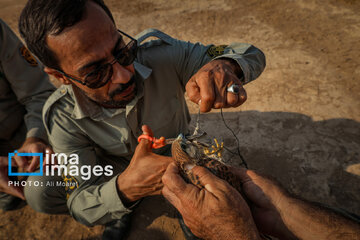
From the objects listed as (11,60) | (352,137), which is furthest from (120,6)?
(352,137)

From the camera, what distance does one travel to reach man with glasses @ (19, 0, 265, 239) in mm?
1698

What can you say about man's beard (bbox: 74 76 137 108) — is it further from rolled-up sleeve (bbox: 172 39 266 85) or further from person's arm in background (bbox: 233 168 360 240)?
person's arm in background (bbox: 233 168 360 240)

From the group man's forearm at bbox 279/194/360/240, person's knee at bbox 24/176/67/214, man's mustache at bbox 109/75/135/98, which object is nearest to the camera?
man's forearm at bbox 279/194/360/240

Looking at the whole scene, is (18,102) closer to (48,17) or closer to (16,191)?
(16,191)

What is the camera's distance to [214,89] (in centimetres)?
169

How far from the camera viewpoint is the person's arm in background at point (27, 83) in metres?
2.73

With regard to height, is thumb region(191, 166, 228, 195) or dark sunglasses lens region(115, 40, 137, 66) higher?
dark sunglasses lens region(115, 40, 137, 66)

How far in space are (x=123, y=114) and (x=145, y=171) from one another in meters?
0.75

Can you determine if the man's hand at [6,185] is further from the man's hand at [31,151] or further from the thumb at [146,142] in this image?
the thumb at [146,142]

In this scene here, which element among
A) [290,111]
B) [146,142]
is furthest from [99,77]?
[290,111]

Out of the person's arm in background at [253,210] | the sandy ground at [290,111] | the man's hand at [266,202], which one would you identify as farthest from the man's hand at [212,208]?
the sandy ground at [290,111]

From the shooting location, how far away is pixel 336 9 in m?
5.02

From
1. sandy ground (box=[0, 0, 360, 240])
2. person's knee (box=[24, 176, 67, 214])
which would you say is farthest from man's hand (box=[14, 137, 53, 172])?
sandy ground (box=[0, 0, 360, 240])

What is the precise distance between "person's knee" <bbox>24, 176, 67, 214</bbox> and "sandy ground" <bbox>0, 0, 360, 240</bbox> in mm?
293
